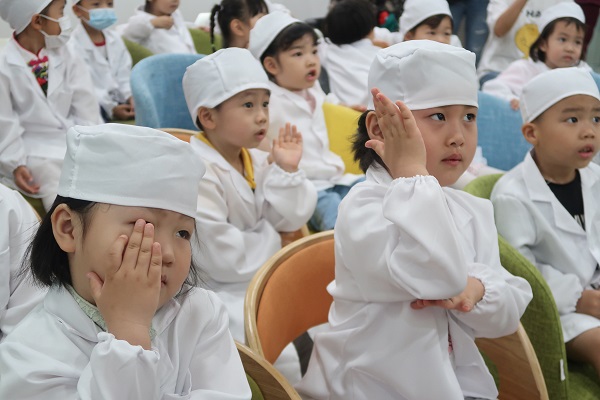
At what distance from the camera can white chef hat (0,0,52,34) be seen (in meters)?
2.38

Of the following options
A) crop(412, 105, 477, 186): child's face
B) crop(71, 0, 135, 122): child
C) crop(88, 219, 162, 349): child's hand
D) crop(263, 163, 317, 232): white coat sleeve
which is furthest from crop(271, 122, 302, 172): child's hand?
crop(71, 0, 135, 122): child

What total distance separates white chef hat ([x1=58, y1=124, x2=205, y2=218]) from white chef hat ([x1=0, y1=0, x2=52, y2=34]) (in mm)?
1747

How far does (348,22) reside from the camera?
11.5 feet

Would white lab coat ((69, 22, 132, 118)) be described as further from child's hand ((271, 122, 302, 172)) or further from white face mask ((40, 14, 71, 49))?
child's hand ((271, 122, 302, 172))

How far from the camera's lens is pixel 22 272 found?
1.17 m

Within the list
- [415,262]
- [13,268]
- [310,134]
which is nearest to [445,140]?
[415,262]

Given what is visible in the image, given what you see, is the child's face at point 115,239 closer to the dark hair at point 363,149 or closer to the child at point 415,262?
the child at point 415,262

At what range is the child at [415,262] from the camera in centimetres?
102

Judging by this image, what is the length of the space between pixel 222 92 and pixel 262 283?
0.83 m

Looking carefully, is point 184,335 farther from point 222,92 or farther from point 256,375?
point 222,92

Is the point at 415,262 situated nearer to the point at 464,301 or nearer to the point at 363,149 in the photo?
the point at 464,301

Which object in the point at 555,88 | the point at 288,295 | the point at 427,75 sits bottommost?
the point at 288,295

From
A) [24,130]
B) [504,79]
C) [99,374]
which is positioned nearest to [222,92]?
[24,130]

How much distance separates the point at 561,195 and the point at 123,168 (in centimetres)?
126
